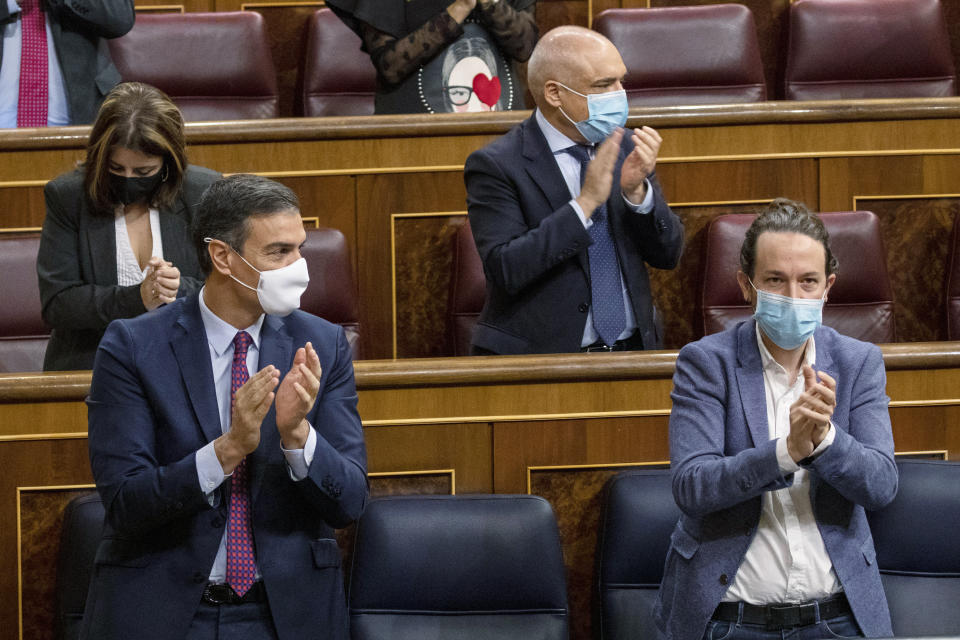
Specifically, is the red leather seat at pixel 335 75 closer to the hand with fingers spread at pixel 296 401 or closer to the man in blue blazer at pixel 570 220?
→ the man in blue blazer at pixel 570 220

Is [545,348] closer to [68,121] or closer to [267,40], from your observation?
[68,121]

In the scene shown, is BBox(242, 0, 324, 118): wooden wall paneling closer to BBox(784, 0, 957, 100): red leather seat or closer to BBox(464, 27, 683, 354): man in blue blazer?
BBox(784, 0, 957, 100): red leather seat

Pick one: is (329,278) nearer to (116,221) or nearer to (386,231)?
(386,231)

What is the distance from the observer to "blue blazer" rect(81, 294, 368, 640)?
110cm

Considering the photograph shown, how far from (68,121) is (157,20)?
1.26 feet

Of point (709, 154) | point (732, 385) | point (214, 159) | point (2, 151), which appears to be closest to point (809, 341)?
point (732, 385)

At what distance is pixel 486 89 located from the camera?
6.70ft

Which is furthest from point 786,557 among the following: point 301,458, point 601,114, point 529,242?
point 601,114

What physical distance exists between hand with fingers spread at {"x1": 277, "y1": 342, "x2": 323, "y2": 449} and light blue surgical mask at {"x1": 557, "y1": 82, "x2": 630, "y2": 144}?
2.05 ft

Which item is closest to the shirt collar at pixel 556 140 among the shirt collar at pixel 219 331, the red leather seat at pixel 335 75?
the shirt collar at pixel 219 331

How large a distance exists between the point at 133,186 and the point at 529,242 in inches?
18.3

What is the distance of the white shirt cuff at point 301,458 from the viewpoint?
1.08m

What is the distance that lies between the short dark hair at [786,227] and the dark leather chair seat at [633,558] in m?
0.27

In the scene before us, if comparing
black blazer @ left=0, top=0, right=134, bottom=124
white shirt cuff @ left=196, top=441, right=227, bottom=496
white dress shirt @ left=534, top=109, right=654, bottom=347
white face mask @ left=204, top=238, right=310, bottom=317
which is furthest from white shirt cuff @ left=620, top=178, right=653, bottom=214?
black blazer @ left=0, top=0, right=134, bottom=124
